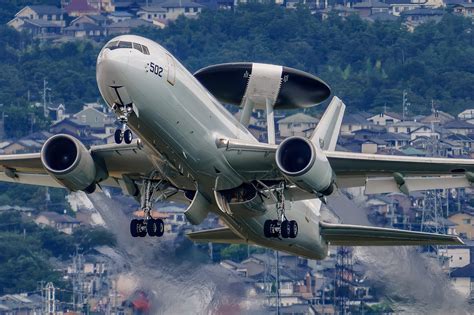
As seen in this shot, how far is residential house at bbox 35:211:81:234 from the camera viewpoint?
142 metres

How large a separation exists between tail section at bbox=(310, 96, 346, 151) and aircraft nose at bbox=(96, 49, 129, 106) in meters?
9.96

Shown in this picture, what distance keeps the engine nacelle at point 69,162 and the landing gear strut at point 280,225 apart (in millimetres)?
4982

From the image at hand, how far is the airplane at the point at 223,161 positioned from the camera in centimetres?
6900

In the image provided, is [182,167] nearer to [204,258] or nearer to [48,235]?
[204,258]

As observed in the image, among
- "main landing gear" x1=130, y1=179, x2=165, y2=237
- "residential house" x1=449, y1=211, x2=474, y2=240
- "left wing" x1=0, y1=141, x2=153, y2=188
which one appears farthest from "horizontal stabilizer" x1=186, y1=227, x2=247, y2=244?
"residential house" x1=449, y1=211, x2=474, y2=240

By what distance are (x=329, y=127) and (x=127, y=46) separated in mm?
11311

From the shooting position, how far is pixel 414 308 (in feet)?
275

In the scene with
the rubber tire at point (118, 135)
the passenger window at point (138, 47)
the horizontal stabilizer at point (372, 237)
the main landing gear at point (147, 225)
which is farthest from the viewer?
the horizontal stabilizer at point (372, 237)

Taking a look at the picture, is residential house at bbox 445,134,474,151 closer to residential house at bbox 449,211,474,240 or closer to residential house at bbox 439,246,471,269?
residential house at bbox 449,211,474,240

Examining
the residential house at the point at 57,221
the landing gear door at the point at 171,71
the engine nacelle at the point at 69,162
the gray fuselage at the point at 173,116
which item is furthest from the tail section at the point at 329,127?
the residential house at the point at 57,221

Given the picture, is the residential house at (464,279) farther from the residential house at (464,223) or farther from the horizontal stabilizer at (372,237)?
the residential house at (464,223)

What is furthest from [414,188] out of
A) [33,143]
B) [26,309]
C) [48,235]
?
[33,143]

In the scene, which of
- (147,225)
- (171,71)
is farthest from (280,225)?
(171,71)

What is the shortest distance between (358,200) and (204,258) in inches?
600
